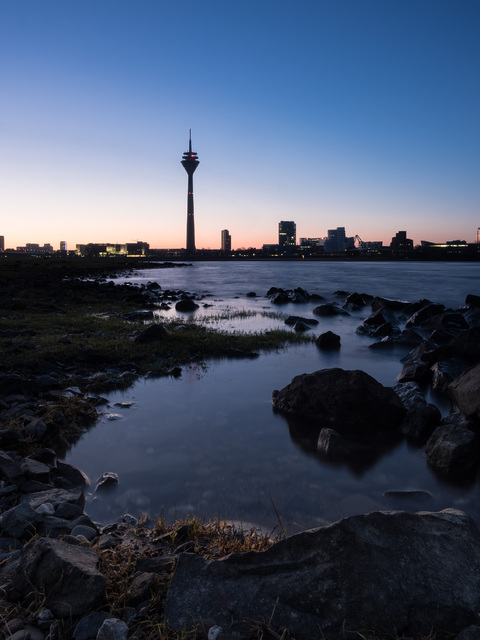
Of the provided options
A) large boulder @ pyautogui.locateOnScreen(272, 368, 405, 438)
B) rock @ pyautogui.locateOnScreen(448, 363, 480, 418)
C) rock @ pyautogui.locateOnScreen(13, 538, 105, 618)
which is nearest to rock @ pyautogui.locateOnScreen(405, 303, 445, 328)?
rock @ pyautogui.locateOnScreen(448, 363, 480, 418)

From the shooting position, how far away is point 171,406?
33.1 ft

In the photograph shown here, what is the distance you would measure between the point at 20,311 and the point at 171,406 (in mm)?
17013

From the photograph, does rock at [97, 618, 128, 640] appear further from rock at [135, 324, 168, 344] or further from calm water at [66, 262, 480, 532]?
rock at [135, 324, 168, 344]

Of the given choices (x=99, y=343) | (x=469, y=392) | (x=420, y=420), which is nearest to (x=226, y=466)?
(x=420, y=420)

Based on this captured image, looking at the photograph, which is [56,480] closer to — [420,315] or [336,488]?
[336,488]

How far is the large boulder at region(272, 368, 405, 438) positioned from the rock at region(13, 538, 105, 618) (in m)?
6.26

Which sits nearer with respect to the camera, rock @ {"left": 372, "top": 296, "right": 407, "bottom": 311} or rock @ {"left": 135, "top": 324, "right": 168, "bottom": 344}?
rock @ {"left": 135, "top": 324, "right": 168, "bottom": 344}

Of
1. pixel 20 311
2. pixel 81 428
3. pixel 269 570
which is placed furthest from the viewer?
pixel 20 311

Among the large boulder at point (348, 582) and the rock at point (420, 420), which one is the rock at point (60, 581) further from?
the rock at point (420, 420)

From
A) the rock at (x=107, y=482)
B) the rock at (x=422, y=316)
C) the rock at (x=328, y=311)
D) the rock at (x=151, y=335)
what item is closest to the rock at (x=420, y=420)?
the rock at (x=107, y=482)

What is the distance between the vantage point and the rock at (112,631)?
9.82ft

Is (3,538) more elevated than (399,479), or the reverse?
(3,538)

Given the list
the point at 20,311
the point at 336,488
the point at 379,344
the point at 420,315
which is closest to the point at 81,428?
the point at 336,488

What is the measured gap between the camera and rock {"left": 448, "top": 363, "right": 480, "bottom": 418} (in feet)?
26.8
